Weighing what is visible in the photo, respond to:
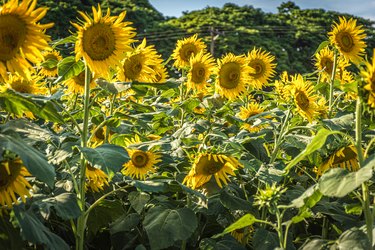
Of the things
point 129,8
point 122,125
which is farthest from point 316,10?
point 122,125

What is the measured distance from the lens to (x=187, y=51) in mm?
4676

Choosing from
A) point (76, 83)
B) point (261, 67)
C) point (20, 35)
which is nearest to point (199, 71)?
point (261, 67)

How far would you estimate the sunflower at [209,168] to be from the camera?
2.59m

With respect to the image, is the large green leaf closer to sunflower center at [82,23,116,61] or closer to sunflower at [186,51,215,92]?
sunflower center at [82,23,116,61]

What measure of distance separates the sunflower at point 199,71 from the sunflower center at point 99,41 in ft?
4.70

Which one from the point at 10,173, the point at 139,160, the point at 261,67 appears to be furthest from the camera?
the point at 261,67

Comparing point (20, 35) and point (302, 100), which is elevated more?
point (20, 35)

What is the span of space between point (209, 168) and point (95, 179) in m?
0.59

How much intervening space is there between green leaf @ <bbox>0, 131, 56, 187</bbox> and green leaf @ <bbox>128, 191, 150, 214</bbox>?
0.83 m

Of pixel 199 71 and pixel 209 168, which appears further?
pixel 199 71

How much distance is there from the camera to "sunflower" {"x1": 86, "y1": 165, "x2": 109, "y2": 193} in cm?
280

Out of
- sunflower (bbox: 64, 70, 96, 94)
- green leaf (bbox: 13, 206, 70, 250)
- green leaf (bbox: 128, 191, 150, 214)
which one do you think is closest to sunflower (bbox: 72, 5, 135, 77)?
green leaf (bbox: 128, 191, 150, 214)

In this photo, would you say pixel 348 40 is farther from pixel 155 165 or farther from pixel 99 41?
pixel 99 41

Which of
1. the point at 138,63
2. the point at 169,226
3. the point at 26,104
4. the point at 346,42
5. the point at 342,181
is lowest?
the point at 169,226
